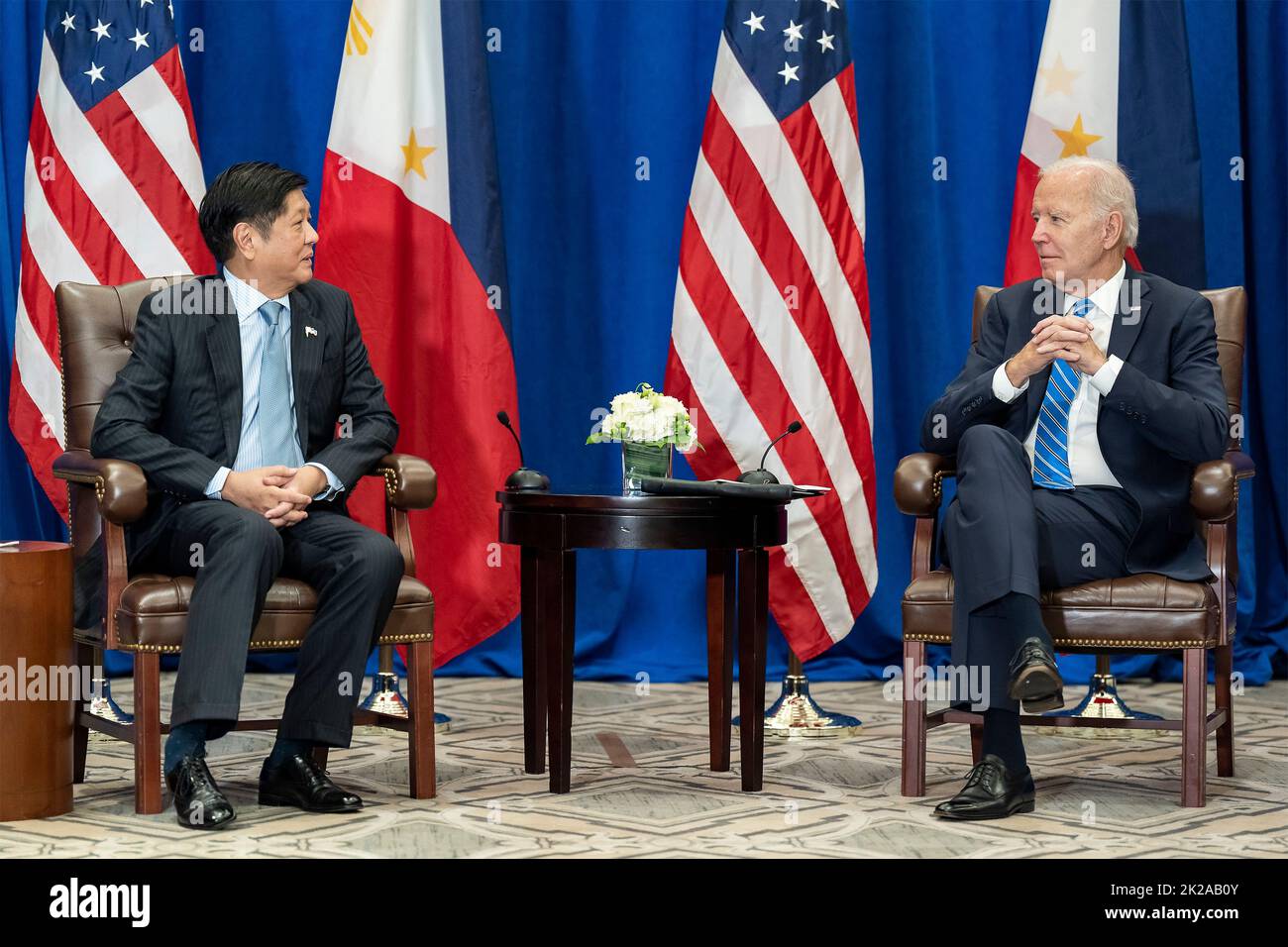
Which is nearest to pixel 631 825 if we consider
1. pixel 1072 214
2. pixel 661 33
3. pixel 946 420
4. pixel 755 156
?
pixel 946 420

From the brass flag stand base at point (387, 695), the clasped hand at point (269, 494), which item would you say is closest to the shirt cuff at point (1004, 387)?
the clasped hand at point (269, 494)

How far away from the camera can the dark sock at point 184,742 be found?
9.71 feet

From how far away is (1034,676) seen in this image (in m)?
2.89

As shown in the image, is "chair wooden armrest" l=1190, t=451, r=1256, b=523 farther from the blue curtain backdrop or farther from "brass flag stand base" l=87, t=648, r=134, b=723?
"brass flag stand base" l=87, t=648, r=134, b=723

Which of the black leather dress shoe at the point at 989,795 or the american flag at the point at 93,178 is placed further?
the american flag at the point at 93,178

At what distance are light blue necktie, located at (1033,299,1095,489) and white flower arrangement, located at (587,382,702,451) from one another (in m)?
0.78

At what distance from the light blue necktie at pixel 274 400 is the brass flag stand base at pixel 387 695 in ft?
2.84

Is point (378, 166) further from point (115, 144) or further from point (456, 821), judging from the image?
point (456, 821)

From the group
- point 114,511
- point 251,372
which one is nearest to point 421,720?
point 114,511

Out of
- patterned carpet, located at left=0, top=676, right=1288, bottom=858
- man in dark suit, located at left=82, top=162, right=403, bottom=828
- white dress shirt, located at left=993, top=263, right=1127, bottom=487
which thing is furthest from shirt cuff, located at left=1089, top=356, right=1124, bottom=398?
man in dark suit, located at left=82, top=162, right=403, bottom=828

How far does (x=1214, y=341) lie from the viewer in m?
3.36

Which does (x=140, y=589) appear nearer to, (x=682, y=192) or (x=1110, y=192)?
(x=1110, y=192)

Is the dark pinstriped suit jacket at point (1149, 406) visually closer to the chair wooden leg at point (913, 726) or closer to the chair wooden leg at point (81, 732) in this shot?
the chair wooden leg at point (913, 726)

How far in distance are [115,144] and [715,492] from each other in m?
2.12
